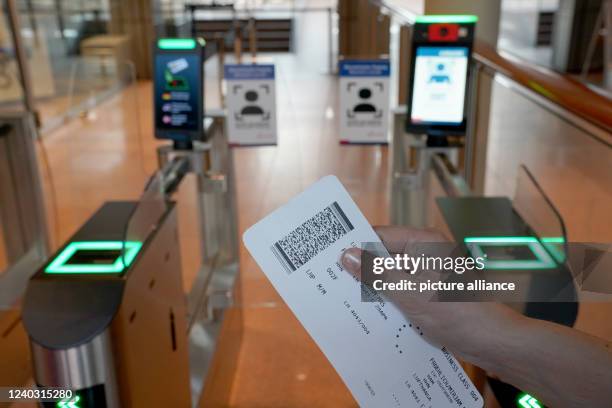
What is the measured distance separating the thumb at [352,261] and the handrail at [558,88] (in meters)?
0.63

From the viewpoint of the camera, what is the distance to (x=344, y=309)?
0.72m

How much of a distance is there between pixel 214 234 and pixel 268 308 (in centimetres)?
39

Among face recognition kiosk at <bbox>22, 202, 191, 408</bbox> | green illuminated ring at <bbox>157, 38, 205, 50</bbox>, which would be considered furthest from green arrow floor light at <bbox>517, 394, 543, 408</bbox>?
green illuminated ring at <bbox>157, 38, 205, 50</bbox>

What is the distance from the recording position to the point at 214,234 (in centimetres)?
254

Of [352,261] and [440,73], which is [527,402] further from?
[440,73]

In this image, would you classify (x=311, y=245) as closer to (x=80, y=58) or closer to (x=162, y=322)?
(x=162, y=322)

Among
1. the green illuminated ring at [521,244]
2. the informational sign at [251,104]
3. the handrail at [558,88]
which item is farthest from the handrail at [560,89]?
the informational sign at [251,104]

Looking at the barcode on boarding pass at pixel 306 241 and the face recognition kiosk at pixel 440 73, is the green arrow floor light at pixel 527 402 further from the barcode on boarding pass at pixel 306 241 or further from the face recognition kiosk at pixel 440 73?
the face recognition kiosk at pixel 440 73

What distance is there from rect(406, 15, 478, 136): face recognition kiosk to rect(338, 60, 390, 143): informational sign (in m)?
0.16

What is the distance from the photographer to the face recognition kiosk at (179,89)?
210cm

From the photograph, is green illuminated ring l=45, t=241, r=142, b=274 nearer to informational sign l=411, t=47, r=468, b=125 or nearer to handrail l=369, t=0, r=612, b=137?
handrail l=369, t=0, r=612, b=137

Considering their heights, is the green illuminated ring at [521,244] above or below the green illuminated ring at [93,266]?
above

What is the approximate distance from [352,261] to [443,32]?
1570 millimetres

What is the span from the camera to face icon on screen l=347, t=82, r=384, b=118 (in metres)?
2.33
